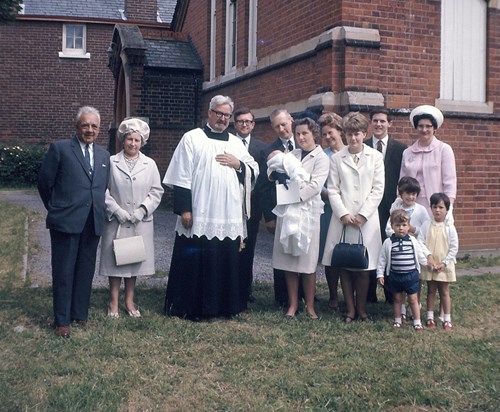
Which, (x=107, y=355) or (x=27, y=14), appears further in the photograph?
(x=27, y=14)

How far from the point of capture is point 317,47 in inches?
418

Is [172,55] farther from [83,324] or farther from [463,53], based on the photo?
[83,324]

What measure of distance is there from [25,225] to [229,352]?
8.89 meters

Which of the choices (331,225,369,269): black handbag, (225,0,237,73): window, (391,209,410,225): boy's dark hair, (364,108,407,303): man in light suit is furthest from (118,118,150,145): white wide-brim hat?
(225,0,237,73): window

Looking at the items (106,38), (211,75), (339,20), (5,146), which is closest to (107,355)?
(339,20)

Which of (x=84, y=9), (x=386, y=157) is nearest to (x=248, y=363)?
(x=386, y=157)

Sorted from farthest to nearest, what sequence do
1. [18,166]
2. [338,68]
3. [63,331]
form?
[18,166]
[338,68]
[63,331]

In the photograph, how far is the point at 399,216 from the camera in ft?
21.2

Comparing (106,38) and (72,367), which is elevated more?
(106,38)

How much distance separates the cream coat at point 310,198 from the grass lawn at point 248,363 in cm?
49

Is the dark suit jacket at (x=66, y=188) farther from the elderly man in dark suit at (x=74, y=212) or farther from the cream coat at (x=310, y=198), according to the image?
the cream coat at (x=310, y=198)

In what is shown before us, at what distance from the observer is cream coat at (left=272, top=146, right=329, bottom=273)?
6.70 meters

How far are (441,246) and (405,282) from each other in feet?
1.55

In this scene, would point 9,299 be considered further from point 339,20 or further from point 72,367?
point 339,20
